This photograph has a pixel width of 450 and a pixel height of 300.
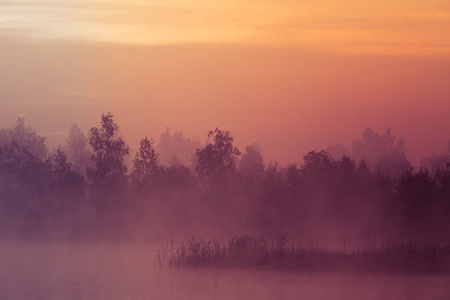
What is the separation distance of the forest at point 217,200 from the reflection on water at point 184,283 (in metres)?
12.7

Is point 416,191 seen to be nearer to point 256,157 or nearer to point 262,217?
point 262,217

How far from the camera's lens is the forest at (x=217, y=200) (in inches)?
1694

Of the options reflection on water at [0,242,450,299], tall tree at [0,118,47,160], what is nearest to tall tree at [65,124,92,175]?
tall tree at [0,118,47,160]

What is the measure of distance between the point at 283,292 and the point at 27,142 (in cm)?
5657

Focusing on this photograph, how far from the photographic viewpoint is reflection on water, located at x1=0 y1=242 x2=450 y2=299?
2405cm

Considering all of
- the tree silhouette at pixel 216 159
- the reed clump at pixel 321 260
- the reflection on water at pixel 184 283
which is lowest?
the reflection on water at pixel 184 283

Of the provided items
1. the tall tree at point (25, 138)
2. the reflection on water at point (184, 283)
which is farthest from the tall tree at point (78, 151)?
the reflection on water at point (184, 283)

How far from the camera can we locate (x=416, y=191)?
43.0 meters

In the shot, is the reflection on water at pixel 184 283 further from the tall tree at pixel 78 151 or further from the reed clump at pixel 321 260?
the tall tree at pixel 78 151

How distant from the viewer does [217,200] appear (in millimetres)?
49688

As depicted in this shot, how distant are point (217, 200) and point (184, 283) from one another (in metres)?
23.9

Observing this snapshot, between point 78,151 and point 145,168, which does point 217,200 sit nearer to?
point 145,168

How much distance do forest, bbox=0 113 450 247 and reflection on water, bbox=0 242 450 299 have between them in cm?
1265

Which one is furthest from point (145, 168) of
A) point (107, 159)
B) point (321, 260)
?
point (321, 260)
